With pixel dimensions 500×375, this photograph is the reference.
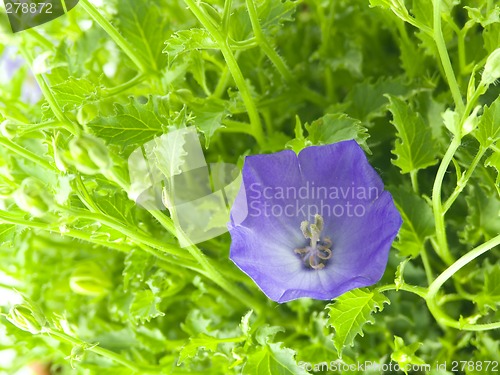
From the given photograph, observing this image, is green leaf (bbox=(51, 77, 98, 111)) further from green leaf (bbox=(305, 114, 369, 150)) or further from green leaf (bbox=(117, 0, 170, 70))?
green leaf (bbox=(305, 114, 369, 150))

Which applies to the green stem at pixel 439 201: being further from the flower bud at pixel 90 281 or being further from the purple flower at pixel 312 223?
the flower bud at pixel 90 281

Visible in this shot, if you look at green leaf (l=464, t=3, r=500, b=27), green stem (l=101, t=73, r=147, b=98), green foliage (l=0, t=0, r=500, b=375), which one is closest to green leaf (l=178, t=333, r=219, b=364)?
green foliage (l=0, t=0, r=500, b=375)

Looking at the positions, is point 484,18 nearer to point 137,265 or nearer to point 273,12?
point 273,12

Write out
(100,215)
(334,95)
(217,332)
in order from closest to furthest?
1. (100,215)
2. (217,332)
3. (334,95)

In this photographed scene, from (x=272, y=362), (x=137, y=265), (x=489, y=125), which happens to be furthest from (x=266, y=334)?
(x=489, y=125)

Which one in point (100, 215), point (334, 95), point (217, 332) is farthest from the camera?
point (334, 95)

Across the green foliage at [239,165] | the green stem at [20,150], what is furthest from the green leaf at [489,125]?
the green stem at [20,150]

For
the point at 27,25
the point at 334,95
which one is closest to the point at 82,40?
the point at 27,25

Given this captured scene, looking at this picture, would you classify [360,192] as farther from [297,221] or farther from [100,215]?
[100,215]
